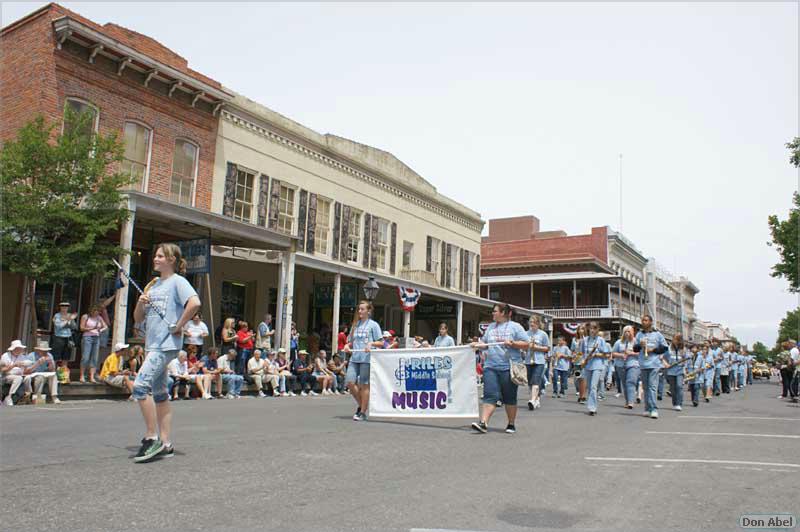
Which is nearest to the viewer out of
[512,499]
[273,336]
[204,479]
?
[512,499]

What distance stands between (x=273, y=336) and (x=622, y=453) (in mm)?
14199

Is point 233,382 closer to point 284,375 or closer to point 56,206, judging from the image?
point 284,375

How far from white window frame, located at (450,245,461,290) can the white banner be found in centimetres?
2328

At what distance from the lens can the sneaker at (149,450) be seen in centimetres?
562

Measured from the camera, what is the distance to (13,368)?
463 inches

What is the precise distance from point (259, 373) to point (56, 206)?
20.7 ft

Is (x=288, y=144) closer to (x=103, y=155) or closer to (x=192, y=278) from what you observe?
(x=192, y=278)

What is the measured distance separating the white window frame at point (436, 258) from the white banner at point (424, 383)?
862 inches

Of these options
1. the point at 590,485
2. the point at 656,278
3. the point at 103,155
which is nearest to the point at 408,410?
the point at 590,485

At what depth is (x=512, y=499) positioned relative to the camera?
4711mm

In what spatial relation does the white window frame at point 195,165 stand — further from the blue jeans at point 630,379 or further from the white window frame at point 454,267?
the white window frame at point 454,267

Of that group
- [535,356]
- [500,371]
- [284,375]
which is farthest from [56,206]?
[535,356]

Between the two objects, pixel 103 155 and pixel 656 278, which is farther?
pixel 656 278

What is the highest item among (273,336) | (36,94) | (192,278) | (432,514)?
(36,94)
